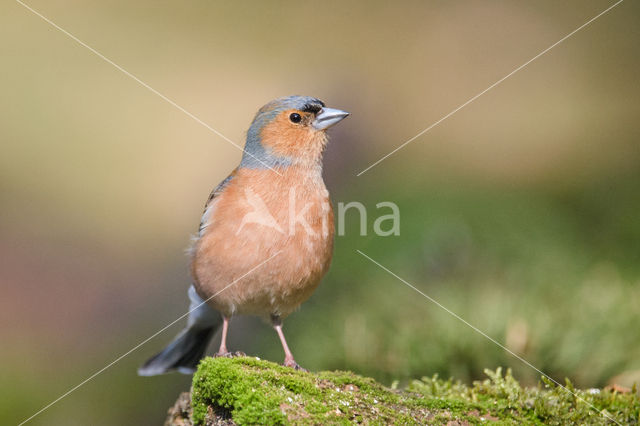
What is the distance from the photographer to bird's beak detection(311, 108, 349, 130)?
4.79 metres

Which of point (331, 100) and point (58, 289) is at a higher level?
point (331, 100)

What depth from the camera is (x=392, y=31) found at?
1107 cm

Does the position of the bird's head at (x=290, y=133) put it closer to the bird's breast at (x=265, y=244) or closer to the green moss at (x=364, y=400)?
the bird's breast at (x=265, y=244)

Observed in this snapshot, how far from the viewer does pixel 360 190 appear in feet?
24.8

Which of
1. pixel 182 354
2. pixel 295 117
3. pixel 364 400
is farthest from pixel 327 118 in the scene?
pixel 182 354

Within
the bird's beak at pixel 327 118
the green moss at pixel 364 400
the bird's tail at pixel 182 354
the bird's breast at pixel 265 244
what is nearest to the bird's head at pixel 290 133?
the bird's beak at pixel 327 118

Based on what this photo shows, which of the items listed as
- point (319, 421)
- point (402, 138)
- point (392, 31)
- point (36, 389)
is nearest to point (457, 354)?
point (319, 421)

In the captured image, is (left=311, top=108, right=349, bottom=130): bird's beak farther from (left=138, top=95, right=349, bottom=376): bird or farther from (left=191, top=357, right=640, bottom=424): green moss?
(left=191, top=357, right=640, bottom=424): green moss

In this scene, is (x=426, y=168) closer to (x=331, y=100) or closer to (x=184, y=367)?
(x=331, y=100)

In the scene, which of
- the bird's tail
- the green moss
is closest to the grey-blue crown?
the bird's tail

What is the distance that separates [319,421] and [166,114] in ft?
26.9

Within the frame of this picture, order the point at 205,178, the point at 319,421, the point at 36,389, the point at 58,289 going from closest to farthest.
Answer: the point at 319,421
the point at 36,389
the point at 58,289
the point at 205,178

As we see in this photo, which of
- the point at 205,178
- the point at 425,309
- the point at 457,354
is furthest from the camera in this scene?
the point at 205,178

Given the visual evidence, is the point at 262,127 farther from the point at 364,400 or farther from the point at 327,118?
the point at 364,400
